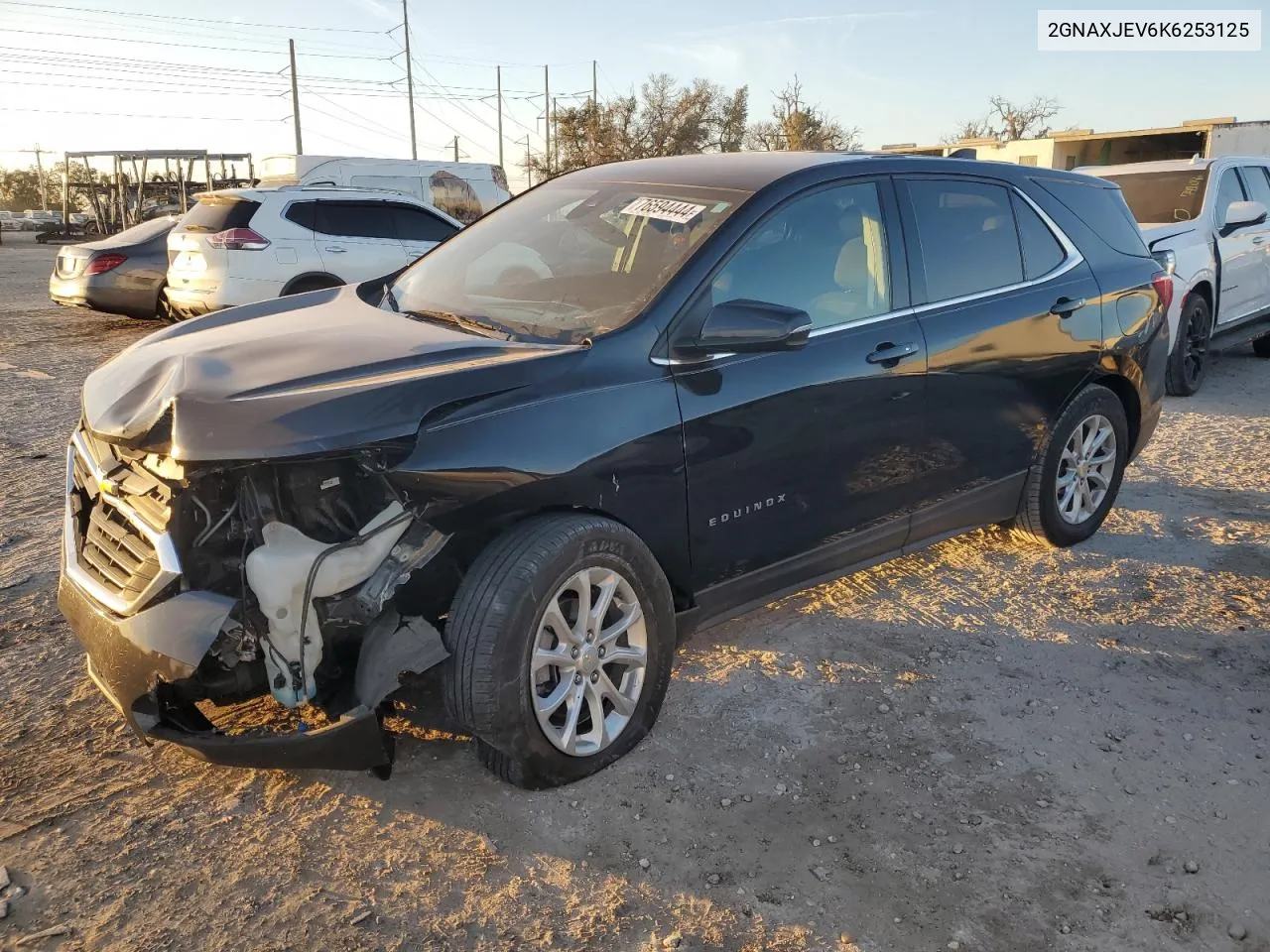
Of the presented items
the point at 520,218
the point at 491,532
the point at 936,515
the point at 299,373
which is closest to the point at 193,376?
the point at 299,373

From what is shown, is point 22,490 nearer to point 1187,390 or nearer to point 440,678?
point 440,678

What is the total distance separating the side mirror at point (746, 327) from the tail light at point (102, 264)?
11.0 meters

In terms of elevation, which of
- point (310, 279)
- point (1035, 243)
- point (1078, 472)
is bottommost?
point (1078, 472)

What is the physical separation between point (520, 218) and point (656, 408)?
4.62 feet

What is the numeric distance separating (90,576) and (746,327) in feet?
6.70

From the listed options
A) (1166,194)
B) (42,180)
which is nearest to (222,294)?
(1166,194)

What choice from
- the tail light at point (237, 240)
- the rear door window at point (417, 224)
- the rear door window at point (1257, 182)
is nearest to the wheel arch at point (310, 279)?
the tail light at point (237, 240)

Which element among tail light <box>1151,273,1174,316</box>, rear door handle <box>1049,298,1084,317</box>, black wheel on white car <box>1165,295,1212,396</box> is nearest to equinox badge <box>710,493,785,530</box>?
rear door handle <box>1049,298,1084,317</box>

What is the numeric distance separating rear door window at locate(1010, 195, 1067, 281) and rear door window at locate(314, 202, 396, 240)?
7.72 meters

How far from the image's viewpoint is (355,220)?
10.4m

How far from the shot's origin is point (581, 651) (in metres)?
2.80

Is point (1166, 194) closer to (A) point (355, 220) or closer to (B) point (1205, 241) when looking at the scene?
(B) point (1205, 241)

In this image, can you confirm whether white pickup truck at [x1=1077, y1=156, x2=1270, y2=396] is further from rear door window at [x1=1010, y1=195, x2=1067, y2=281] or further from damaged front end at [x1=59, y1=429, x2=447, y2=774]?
damaged front end at [x1=59, y1=429, x2=447, y2=774]

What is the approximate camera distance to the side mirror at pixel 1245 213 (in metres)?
7.77
